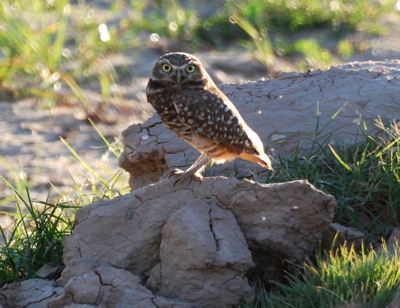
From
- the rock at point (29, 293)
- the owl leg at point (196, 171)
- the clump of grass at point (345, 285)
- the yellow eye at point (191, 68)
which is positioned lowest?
the rock at point (29, 293)

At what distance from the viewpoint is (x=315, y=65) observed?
28.2ft

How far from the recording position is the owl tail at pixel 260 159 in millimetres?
4816

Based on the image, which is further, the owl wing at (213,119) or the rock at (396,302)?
the owl wing at (213,119)

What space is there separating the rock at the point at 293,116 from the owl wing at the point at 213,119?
391 millimetres

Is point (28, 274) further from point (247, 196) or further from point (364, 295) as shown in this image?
point (364, 295)

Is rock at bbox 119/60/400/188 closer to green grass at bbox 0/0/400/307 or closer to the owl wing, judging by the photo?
green grass at bbox 0/0/400/307

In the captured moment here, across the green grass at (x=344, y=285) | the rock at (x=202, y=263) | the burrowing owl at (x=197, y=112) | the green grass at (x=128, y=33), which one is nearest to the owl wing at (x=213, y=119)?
the burrowing owl at (x=197, y=112)

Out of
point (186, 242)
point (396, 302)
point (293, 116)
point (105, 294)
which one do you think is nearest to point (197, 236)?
point (186, 242)

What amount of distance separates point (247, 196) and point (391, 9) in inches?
277

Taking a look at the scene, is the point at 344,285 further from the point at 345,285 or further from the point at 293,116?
the point at 293,116

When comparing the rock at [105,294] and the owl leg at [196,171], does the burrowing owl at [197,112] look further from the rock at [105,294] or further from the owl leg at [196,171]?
the rock at [105,294]

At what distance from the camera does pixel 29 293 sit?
4211mm

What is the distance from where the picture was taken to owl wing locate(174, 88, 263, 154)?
15.4ft

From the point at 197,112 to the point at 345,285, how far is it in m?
1.55
